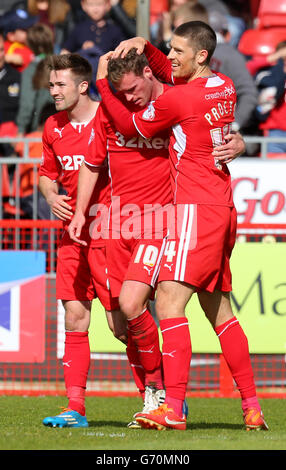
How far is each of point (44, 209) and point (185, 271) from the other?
213 inches

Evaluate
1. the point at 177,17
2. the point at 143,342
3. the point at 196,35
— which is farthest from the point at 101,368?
the point at 177,17

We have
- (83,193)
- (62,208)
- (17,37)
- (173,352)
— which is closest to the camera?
(173,352)

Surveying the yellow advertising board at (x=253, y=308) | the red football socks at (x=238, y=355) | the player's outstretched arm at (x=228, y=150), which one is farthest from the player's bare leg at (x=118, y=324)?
the yellow advertising board at (x=253, y=308)

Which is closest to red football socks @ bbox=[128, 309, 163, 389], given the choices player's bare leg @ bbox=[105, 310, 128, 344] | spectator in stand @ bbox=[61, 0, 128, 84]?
player's bare leg @ bbox=[105, 310, 128, 344]

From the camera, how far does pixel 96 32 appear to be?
46.5ft

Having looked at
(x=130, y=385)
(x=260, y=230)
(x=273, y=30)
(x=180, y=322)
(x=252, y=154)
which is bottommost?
(x=130, y=385)

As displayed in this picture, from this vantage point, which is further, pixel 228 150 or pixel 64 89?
pixel 64 89

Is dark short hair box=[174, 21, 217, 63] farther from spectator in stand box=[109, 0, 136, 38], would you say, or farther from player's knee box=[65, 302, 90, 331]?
spectator in stand box=[109, 0, 136, 38]

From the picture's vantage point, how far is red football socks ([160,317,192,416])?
251 inches

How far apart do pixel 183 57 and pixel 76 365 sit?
89.2 inches

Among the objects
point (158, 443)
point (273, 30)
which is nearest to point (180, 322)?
point (158, 443)

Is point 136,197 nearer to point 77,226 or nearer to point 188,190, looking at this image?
point 77,226
